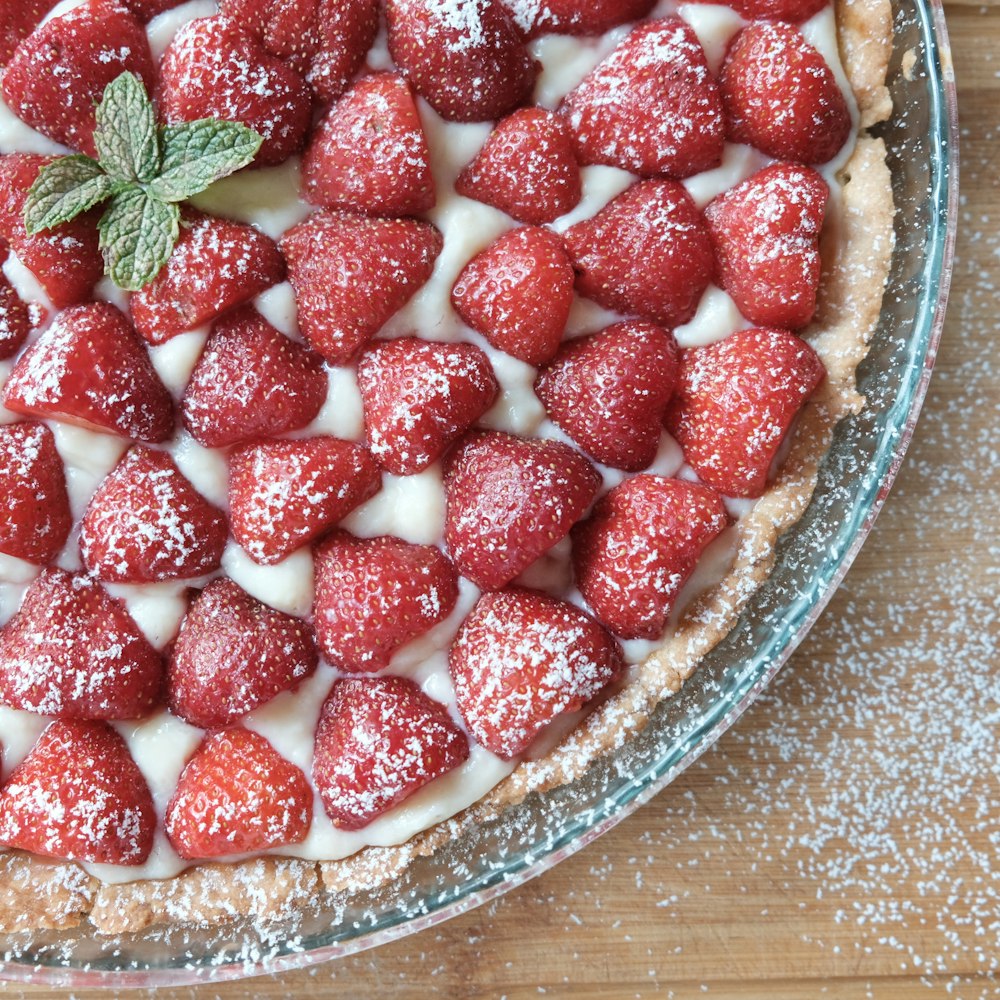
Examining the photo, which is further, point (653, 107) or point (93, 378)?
point (653, 107)

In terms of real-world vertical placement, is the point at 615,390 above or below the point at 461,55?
below

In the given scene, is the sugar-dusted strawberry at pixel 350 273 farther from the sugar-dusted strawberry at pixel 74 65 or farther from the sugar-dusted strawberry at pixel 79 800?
the sugar-dusted strawberry at pixel 79 800

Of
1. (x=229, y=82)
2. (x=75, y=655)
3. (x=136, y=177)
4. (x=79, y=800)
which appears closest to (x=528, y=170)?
(x=229, y=82)

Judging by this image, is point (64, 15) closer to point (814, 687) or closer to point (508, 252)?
point (508, 252)

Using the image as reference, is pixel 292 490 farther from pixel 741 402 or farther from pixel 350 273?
pixel 741 402

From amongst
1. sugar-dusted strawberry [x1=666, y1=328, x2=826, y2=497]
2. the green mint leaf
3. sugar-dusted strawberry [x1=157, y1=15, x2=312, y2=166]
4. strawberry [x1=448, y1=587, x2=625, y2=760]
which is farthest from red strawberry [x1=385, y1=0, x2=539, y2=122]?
strawberry [x1=448, y1=587, x2=625, y2=760]

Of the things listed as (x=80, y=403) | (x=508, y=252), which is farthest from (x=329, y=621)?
(x=508, y=252)
